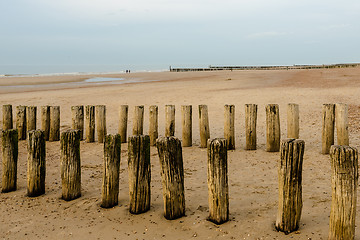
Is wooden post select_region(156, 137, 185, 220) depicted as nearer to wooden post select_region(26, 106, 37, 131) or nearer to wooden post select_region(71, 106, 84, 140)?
wooden post select_region(71, 106, 84, 140)

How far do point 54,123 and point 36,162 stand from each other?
160 inches

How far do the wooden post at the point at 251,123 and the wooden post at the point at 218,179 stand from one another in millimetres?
3523

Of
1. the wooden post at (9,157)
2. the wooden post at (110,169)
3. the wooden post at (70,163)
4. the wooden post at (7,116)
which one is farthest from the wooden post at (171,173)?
the wooden post at (7,116)

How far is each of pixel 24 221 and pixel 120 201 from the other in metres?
1.20

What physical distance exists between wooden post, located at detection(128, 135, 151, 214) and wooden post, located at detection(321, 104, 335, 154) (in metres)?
4.21

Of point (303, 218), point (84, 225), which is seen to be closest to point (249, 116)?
point (303, 218)

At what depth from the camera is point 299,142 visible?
3.69 m

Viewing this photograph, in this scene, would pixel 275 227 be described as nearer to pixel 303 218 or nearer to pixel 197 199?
pixel 303 218

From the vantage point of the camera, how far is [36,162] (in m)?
5.06

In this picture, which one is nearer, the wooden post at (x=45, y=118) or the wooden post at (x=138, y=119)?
the wooden post at (x=138, y=119)

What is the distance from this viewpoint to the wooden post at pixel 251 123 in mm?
7309

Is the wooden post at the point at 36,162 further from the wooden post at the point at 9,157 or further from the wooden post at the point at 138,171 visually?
the wooden post at the point at 138,171

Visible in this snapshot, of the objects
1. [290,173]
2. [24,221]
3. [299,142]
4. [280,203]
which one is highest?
[299,142]

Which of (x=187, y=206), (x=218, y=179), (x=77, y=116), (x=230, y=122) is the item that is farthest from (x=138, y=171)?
(x=77, y=116)
